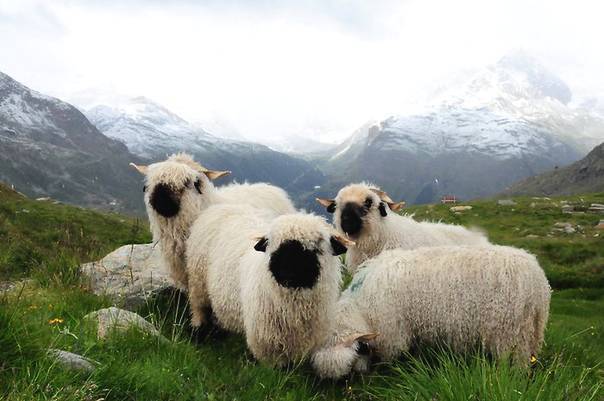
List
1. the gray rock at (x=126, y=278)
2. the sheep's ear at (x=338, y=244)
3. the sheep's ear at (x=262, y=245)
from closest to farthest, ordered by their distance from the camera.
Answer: the sheep's ear at (x=262, y=245)
the sheep's ear at (x=338, y=244)
the gray rock at (x=126, y=278)

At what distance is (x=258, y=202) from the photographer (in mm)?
11836

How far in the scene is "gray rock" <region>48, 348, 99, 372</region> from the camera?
3.92 m

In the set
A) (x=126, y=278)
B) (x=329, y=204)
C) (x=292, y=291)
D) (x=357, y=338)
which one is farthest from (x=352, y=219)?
(x=126, y=278)

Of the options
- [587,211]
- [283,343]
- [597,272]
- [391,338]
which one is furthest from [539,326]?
[587,211]

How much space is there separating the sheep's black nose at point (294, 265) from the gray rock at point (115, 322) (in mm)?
1691

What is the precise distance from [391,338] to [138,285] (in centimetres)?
504

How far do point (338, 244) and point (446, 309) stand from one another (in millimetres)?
1831

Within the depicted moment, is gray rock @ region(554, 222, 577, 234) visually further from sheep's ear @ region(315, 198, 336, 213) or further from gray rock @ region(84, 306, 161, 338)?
gray rock @ region(84, 306, 161, 338)

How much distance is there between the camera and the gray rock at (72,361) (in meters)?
3.92

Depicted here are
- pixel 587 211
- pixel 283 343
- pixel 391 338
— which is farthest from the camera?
pixel 587 211

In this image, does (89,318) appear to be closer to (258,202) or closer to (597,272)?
(258,202)

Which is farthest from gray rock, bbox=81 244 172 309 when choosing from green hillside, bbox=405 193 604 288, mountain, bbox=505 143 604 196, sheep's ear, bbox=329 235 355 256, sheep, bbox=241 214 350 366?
mountain, bbox=505 143 604 196

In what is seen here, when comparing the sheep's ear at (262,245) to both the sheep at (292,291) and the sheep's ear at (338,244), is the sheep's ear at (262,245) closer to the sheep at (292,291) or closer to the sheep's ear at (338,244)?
the sheep at (292,291)

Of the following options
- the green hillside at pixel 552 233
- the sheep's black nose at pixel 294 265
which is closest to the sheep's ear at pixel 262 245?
the sheep's black nose at pixel 294 265
